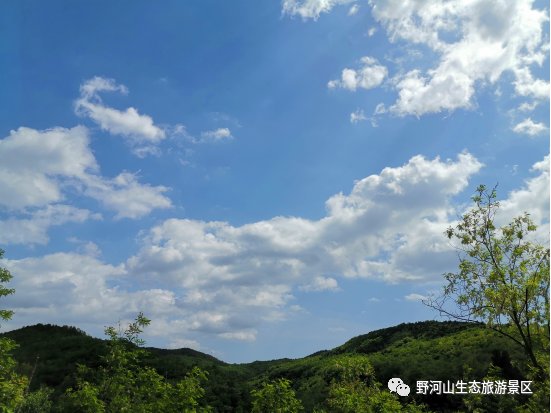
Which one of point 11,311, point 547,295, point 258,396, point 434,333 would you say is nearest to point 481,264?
point 547,295

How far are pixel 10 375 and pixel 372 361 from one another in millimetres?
32007

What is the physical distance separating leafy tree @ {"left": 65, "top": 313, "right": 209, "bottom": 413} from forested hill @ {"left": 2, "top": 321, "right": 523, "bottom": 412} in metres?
6.81

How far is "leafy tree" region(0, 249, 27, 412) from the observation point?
63.0 feet

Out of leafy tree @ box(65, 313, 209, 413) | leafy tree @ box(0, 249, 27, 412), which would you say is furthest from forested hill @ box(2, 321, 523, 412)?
leafy tree @ box(65, 313, 209, 413)

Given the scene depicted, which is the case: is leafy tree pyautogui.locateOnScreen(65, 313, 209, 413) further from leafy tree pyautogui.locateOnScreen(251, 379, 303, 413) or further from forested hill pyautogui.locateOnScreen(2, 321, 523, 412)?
forested hill pyautogui.locateOnScreen(2, 321, 523, 412)

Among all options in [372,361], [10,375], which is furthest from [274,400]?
[372,361]

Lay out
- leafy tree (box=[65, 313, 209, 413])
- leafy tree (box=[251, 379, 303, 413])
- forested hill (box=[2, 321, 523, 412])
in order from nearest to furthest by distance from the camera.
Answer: leafy tree (box=[65, 313, 209, 413]) < leafy tree (box=[251, 379, 303, 413]) < forested hill (box=[2, 321, 523, 412])

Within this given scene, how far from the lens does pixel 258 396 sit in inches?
744

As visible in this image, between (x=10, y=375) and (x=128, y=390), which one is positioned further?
(x=10, y=375)

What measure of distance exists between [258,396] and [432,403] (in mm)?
25089

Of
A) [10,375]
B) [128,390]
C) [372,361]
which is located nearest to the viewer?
[128,390]

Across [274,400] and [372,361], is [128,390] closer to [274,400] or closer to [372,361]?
[274,400]

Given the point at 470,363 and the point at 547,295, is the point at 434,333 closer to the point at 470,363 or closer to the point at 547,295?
the point at 470,363

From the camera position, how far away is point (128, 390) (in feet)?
59.1
